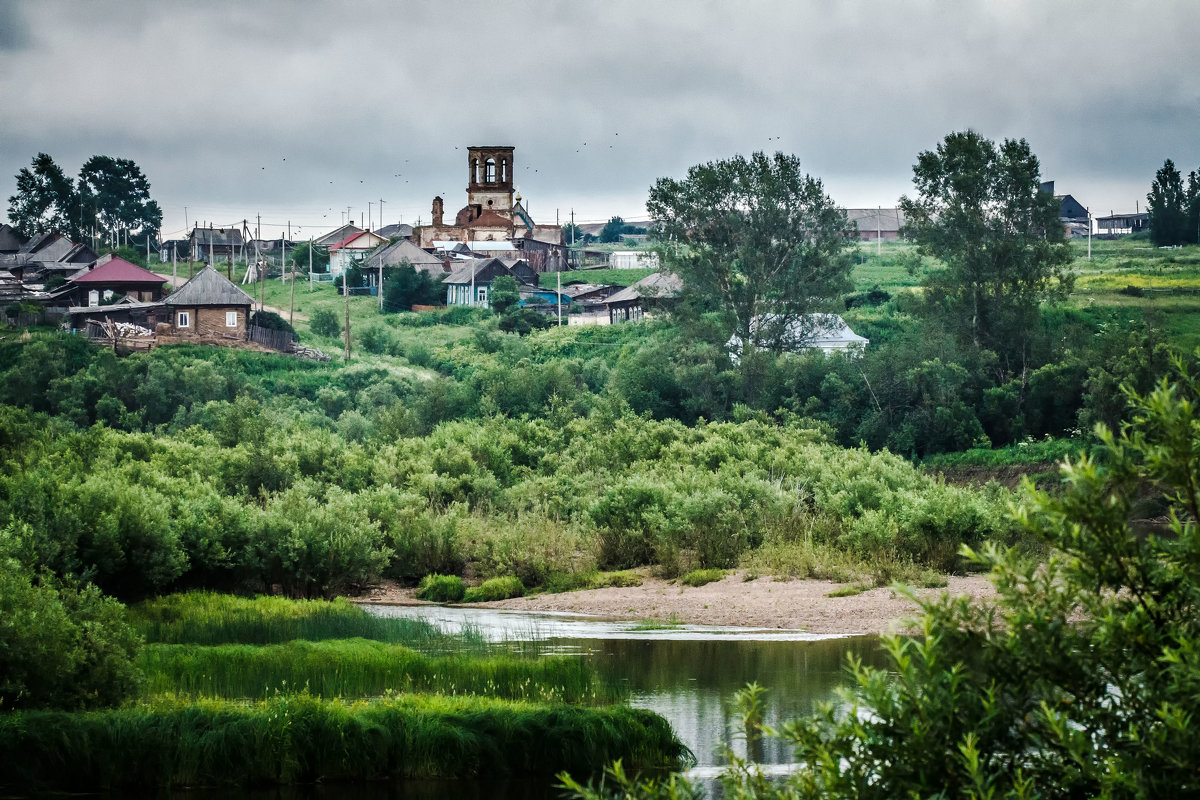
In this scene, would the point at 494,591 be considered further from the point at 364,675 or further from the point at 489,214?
the point at 489,214

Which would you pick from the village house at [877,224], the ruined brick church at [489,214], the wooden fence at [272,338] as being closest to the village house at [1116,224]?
the village house at [877,224]

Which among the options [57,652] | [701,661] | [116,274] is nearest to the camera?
[57,652]

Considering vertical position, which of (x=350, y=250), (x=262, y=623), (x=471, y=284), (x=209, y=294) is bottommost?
(x=262, y=623)

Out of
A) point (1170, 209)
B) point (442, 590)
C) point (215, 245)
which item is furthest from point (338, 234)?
point (442, 590)

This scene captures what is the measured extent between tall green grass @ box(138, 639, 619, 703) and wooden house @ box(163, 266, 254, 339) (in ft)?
186

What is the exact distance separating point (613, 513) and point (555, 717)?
2200cm

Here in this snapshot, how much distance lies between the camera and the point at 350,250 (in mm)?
111375

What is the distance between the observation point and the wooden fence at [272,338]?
74.6 meters

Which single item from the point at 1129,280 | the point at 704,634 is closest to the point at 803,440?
the point at 704,634

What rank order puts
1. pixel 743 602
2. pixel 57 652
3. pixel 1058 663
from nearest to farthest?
pixel 1058 663, pixel 57 652, pixel 743 602

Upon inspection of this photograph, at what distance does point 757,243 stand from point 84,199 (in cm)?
6862

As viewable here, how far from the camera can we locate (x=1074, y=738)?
6848mm

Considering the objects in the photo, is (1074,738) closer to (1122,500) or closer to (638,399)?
(1122,500)

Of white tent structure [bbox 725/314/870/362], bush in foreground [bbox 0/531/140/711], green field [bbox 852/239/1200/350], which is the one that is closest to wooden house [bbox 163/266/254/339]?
white tent structure [bbox 725/314/870/362]
